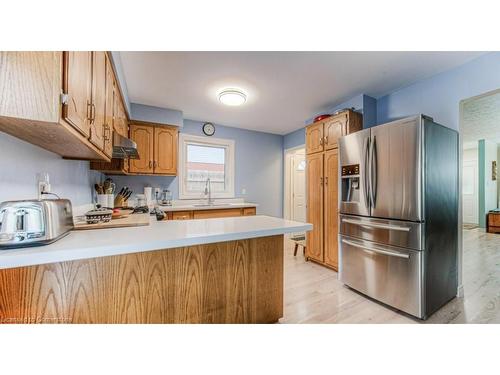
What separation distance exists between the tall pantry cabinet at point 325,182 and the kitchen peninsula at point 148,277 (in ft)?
5.33

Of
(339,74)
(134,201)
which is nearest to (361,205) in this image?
(339,74)

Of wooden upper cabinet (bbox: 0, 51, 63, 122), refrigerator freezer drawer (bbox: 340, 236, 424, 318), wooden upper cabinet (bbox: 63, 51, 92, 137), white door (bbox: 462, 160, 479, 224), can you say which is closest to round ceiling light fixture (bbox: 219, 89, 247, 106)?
wooden upper cabinet (bbox: 63, 51, 92, 137)

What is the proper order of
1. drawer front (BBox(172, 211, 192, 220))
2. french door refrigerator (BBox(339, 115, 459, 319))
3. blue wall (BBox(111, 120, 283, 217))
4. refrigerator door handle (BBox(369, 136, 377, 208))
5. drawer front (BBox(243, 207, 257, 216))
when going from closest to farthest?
1. french door refrigerator (BBox(339, 115, 459, 319))
2. refrigerator door handle (BBox(369, 136, 377, 208))
3. drawer front (BBox(172, 211, 192, 220))
4. drawer front (BBox(243, 207, 257, 216))
5. blue wall (BBox(111, 120, 283, 217))

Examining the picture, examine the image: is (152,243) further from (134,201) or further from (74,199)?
(134,201)

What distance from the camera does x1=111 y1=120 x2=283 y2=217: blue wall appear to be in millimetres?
4371

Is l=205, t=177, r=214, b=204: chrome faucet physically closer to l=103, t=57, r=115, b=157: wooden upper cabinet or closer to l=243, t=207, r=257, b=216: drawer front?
l=243, t=207, r=257, b=216: drawer front

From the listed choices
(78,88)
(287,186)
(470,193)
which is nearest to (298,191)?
(287,186)

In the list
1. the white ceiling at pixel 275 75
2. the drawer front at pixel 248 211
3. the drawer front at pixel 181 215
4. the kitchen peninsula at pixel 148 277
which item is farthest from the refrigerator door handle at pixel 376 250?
the drawer front at pixel 181 215

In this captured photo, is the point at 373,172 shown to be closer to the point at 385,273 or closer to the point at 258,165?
the point at 385,273

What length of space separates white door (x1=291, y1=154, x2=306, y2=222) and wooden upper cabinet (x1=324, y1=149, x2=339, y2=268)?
6.25 ft

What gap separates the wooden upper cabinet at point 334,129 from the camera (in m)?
2.84

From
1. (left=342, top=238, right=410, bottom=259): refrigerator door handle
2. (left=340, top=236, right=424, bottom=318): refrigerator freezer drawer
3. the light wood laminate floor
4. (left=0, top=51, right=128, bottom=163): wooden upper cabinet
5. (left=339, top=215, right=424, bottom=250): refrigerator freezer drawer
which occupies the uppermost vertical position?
(left=0, top=51, right=128, bottom=163): wooden upper cabinet

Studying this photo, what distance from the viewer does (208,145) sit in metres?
4.08
